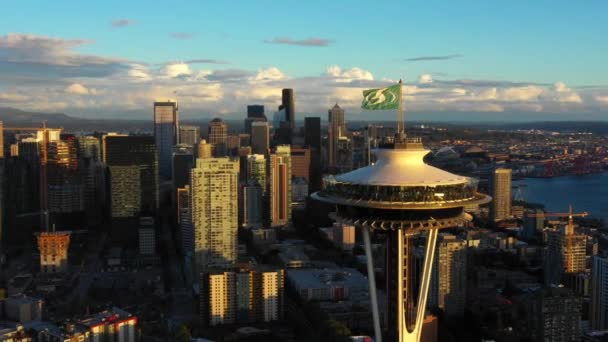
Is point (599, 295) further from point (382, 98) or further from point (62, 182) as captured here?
point (62, 182)

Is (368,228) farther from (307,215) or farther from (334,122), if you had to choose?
(334,122)

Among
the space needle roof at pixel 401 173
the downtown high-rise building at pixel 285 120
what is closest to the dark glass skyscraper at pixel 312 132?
the downtown high-rise building at pixel 285 120

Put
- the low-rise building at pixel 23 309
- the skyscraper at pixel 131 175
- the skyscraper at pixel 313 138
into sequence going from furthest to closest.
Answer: the skyscraper at pixel 313 138
the skyscraper at pixel 131 175
the low-rise building at pixel 23 309

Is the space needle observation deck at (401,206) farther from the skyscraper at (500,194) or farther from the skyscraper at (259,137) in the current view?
the skyscraper at (259,137)

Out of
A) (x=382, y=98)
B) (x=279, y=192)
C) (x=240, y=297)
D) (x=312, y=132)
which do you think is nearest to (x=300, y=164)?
(x=312, y=132)

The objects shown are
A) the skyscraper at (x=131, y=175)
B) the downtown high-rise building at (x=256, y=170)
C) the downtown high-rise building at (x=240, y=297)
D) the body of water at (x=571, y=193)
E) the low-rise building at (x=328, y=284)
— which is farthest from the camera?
the body of water at (x=571, y=193)

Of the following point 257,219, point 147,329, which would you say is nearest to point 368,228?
point 147,329

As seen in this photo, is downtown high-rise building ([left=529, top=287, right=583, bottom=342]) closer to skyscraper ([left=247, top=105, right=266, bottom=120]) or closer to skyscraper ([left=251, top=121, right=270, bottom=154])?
skyscraper ([left=251, top=121, right=270, bottom=154])

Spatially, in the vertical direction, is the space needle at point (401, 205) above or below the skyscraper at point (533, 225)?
above
